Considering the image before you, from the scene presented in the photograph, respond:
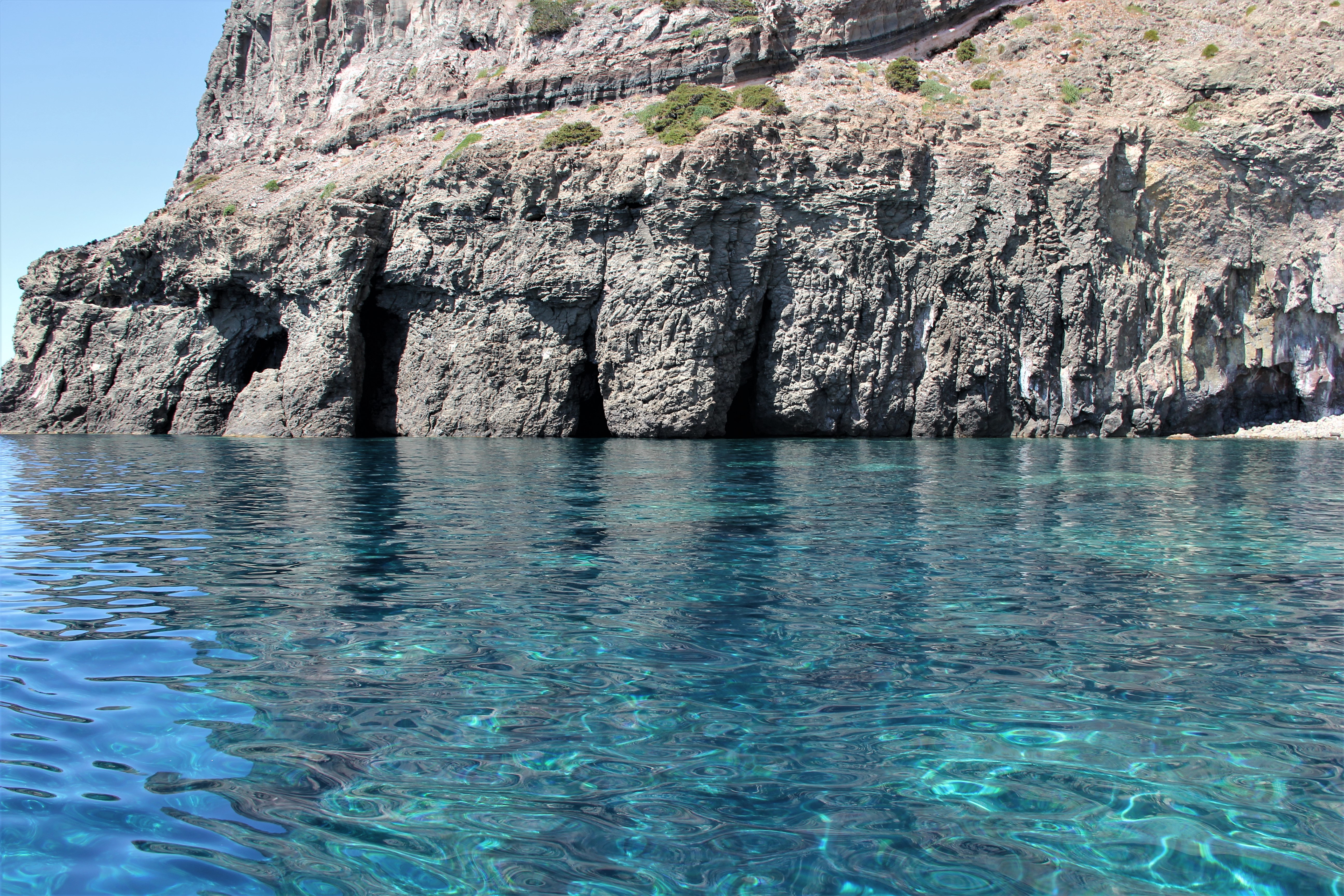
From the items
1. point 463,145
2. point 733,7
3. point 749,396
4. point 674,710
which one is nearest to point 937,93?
point 733,7

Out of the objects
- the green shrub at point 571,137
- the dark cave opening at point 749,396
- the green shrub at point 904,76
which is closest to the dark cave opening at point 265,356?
the green shrub at point 571,137

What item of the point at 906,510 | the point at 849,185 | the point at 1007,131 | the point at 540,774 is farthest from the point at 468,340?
the point at 540,774

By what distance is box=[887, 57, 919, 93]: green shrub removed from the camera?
3588 cm

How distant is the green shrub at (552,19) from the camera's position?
45094mm

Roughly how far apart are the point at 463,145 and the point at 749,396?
1715cm

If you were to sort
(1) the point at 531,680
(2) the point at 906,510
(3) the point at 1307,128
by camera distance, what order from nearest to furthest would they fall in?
(1) the point at 531,680
(2) the point at 906,510
(3) the point at 1307,128

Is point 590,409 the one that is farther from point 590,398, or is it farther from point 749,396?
point 749,396

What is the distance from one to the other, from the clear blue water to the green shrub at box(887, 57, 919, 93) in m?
30.5

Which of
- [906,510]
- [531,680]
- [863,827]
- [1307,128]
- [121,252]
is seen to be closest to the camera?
[863,827]

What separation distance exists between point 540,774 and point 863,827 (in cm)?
145

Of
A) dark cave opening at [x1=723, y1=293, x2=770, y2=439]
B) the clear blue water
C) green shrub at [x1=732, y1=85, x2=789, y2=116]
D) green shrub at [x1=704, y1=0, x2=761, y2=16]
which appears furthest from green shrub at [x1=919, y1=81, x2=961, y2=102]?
the clear blue water

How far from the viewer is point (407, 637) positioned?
5809mm

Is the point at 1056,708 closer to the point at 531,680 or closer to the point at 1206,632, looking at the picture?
the point at 1206,632

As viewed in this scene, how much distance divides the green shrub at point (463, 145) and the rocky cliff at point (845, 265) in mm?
184
